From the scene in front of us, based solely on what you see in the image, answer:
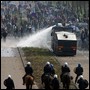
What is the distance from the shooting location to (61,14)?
6944 centimetres

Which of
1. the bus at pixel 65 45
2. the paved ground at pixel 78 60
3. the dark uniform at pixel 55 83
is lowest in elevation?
the dark uniform at pixel 55 83

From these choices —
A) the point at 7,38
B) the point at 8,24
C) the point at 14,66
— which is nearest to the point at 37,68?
the point at 14,66

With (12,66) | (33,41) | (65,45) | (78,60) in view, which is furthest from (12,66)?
(33,41)

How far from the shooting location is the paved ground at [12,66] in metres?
36.6

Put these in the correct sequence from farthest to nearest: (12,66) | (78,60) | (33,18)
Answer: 1. (33,18)
2. (78,60)
3. (12,66)

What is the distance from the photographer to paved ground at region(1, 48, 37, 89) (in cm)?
Answer: 3656

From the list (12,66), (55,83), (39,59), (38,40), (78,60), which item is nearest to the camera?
(55,83)

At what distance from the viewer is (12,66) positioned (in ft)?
135

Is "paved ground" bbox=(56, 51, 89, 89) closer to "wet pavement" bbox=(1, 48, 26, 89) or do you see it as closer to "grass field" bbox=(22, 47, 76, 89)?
A: "grass field" bbox=(22, 47, 76, 89)

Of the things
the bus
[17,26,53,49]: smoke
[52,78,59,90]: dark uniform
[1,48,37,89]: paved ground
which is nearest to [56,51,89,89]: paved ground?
the bus

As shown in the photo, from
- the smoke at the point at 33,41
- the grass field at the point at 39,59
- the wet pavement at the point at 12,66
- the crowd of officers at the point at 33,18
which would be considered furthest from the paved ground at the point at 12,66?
the crowd of officers at the point at 33,18

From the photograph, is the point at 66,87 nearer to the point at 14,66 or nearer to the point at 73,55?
the point at 14,66

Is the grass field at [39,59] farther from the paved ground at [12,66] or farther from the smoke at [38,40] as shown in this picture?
the smoke at [38,40]

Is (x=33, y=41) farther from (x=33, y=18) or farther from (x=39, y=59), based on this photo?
(x=33, y=18)
